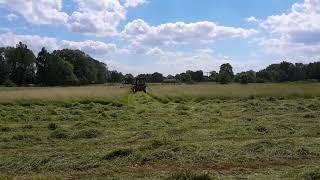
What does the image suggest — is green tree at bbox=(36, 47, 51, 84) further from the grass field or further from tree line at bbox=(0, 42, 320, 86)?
the grass field

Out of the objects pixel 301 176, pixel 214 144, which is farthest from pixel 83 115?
pixel 301 176

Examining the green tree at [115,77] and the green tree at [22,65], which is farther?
the green tree at [115,77]

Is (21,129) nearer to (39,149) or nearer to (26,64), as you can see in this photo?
(39,149)

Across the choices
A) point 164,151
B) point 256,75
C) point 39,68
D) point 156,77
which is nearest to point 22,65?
point 39,68

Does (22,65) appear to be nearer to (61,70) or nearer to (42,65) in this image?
(42,65)

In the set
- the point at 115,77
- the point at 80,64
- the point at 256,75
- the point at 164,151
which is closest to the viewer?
the point at 164,151

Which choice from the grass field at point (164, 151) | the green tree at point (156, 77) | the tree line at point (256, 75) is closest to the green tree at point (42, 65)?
the tree line at point (256, 75)

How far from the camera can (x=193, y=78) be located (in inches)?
6875

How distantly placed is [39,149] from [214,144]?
5613mm

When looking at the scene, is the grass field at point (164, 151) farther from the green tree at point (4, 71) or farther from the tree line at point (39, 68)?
the green tree at point (4, 71)

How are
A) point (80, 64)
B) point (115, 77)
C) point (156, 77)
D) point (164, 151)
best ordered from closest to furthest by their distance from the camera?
point (164, 151), point (80, 64), point (156, 77), point (115, 77)

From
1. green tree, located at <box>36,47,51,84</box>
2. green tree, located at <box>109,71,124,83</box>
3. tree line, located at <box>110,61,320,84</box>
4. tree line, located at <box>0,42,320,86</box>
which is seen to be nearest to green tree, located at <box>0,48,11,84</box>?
tree line, located at <box>0,42,320,86</box>

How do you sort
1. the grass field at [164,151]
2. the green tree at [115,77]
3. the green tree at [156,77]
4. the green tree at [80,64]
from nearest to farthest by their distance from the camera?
the grass field at [164,151], the green tree at [80,64], the green tree at [156,77], the green tree at [115,77]

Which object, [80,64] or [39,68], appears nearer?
[39,68]
